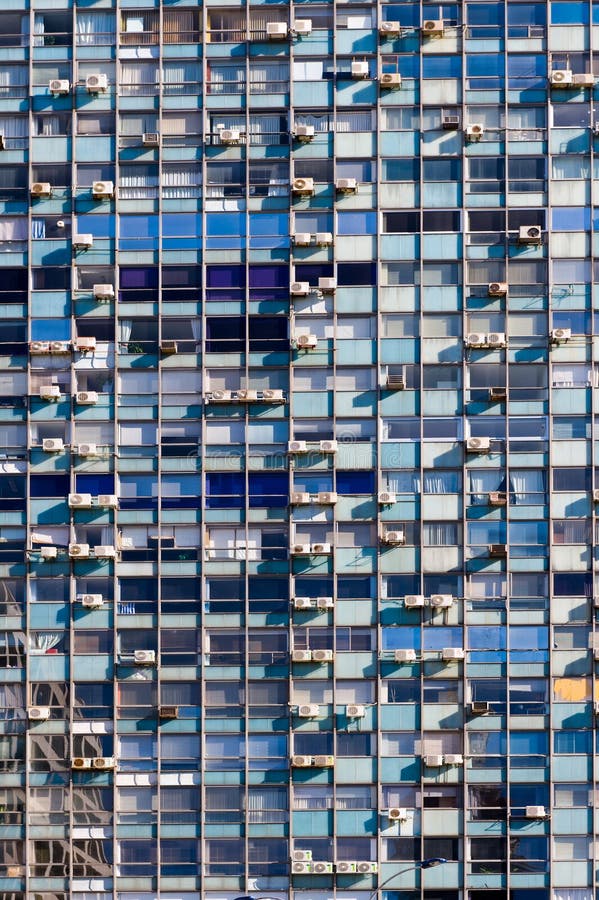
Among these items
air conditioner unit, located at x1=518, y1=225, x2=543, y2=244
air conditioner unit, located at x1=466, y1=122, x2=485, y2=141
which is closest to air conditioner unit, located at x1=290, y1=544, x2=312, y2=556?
air conditioner unit, located at x1=518, y1=225, x2=543, y2=244

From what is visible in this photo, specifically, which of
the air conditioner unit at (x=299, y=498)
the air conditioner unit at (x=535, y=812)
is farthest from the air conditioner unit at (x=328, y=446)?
the air conditioner unit at (x=535, y=812)

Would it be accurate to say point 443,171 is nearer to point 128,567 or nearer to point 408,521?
point 408,521

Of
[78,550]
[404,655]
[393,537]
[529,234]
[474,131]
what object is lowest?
[404,655]

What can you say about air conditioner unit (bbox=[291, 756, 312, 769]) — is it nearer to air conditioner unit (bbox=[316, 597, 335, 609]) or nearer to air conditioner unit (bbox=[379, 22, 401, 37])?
air conditioner unit (bbox=[316, 597, 335, 609])

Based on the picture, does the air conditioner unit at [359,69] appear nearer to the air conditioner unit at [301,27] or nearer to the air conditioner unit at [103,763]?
the air conditioner unit at [301,27]

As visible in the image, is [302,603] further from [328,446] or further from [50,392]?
[50,392]

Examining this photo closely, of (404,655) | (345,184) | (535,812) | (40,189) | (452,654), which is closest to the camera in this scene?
(535,812)

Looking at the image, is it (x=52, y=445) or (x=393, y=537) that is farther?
(x=52, y=445)

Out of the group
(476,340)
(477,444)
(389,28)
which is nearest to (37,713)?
(477,444)
